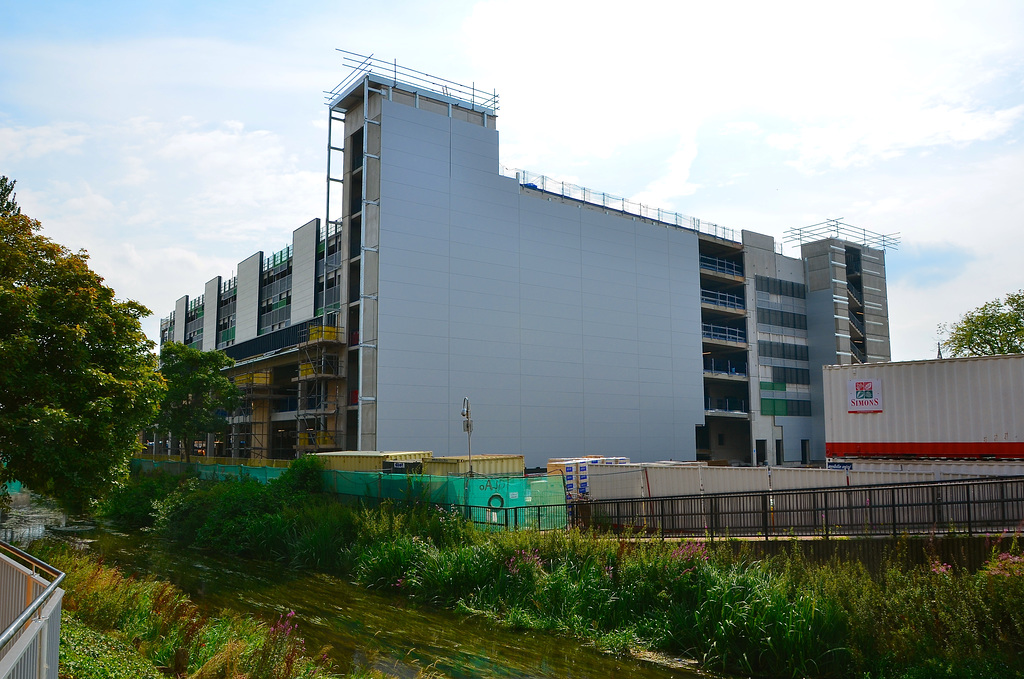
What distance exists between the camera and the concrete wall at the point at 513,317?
48.3m

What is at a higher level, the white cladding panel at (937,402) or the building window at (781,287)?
the building window at (781,287)

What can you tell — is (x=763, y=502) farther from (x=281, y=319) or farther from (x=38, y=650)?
(x=281, y=319)

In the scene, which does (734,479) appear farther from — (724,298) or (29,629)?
(724,298)

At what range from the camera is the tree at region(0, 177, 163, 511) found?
18422mm

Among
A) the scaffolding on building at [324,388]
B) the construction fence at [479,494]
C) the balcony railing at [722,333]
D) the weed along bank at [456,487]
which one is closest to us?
the construction fence at [479,494]

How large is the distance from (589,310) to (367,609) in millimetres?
40059

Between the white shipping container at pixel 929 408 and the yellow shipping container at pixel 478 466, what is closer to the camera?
the white shipping container at pixel 929 408

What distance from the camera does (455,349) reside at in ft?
164

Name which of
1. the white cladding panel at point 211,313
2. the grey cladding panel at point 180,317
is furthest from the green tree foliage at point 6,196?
the grey cladding panel at point 180,317

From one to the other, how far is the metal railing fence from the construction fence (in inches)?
106

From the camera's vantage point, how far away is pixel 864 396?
28.9 m

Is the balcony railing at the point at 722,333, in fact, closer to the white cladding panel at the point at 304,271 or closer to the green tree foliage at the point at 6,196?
the white cladding panel at the point at 304,271

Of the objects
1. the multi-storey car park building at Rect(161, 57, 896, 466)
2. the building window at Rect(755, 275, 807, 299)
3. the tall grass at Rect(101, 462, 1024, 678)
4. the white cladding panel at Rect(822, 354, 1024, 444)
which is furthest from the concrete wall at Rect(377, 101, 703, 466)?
the white cladding panel at Rect(822, 354, 1024, 444)

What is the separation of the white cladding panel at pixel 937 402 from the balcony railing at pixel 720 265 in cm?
4057
